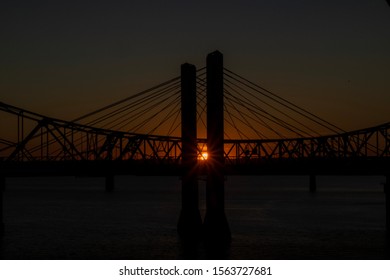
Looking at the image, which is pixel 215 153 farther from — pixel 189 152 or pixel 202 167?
pixel 202 167

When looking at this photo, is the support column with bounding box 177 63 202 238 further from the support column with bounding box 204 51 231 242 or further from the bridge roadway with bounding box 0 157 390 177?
the support column with bounding box 204 51 231 242

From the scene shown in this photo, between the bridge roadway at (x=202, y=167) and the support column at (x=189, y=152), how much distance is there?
4.35 feet

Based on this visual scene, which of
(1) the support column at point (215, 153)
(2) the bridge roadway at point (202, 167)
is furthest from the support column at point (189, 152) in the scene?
(1) the support column at point (215, 153)

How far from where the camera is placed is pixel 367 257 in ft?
181

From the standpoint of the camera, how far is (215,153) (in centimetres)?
6075

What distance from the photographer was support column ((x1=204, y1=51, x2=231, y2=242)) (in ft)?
199

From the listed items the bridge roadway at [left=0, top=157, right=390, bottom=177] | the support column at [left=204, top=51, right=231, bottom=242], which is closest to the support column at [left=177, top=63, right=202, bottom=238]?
the bridge roadway at [left=0, top=157, right=390, bottom=177]

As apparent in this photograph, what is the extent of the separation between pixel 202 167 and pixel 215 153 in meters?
6.72

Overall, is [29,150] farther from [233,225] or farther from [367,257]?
[367,257]

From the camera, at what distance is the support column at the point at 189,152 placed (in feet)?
213
